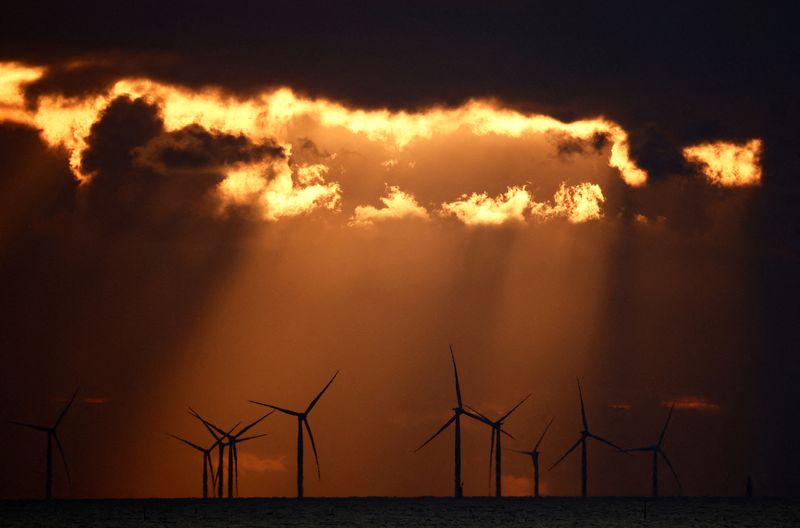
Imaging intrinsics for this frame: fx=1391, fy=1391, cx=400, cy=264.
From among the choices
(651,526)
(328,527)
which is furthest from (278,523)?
(651,526)

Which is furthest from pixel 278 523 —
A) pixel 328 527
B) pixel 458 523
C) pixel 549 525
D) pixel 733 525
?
pixel 733 525

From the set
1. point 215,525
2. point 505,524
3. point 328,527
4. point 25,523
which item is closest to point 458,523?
point 505,524

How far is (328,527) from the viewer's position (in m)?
189

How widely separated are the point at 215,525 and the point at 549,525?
151ft

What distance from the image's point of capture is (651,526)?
631 feet

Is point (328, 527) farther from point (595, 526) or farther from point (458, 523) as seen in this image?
point (595, 526)

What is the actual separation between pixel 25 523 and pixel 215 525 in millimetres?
25903

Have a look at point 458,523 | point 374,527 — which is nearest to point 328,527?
point 374,527

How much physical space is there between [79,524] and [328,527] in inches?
1346

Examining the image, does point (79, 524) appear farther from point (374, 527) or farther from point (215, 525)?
point (374, 527)

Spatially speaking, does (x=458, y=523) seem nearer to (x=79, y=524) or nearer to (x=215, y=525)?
(x=215, y=525)

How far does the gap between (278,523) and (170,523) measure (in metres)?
15.4

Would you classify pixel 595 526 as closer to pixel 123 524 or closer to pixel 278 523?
pixel 278 523

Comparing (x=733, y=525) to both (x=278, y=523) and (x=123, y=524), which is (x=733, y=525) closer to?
(x=278, y=523)
